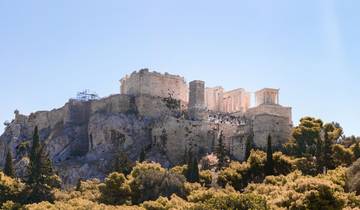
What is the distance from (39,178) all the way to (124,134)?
24.4 meters

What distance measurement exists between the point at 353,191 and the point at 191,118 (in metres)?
49.0

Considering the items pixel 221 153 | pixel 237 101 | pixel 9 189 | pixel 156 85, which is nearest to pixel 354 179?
pixel 9 189

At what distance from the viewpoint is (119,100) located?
93938mm

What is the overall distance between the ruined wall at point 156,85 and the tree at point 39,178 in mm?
28081

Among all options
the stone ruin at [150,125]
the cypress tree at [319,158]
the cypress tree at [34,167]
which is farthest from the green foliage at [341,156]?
the cypress tree at [34,167]

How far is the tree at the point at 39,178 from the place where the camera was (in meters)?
64.6

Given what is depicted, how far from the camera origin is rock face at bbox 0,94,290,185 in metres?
85.4

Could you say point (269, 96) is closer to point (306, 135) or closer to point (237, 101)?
point (237, 101)

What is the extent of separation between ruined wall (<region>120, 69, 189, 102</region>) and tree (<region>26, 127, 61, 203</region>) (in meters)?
28.1

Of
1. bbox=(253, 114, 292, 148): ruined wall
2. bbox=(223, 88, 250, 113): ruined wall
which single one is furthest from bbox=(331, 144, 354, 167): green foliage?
bbox=(223, 88, 250, 113): ruined wall

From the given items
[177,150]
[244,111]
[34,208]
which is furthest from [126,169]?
[244,111]

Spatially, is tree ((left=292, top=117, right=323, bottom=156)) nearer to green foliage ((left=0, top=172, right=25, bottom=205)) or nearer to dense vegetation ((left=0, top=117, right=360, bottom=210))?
dense vegetation ((left=0, top=117, right=360, bottom=210))

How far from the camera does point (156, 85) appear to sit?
3752 inches

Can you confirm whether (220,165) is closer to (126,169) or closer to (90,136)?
(126,169)
